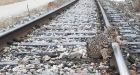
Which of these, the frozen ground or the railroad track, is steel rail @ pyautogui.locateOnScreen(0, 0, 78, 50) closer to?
the railroad track

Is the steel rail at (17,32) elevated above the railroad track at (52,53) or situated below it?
above

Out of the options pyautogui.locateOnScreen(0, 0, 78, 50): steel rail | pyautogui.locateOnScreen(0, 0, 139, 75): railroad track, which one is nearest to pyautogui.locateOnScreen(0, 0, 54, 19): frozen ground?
pyautogui.locateOnScreen(0, 0, 78, 50): steel rail

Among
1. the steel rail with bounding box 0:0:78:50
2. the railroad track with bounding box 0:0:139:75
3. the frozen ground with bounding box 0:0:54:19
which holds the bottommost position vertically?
the railroad track with bounding box 0:0:139:75

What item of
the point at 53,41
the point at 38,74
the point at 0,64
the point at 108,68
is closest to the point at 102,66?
the point at 108,68

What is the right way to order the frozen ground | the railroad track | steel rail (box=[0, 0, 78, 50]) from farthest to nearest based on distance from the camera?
the frozen ground < steel rail (box=[0, 0, 78, 50]) < the railroad track

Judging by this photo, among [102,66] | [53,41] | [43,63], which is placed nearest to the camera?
[102,66]

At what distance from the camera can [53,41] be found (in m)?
7.24

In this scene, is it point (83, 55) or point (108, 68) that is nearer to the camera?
point (108, 68)

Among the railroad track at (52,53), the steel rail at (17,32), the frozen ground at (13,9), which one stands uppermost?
the frozen ground at (13,9)

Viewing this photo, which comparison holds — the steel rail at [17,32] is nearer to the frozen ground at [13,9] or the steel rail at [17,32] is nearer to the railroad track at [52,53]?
the railroad track at [52,53]

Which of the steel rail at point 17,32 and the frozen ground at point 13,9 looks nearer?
the steel rail at point 17,32

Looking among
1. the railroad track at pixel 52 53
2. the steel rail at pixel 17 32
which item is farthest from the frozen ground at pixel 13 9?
the railroad track at pixel 52 53

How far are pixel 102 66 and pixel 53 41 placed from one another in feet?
7.43

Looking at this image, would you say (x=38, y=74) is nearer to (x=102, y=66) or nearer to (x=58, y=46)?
(x=102, y=66)
